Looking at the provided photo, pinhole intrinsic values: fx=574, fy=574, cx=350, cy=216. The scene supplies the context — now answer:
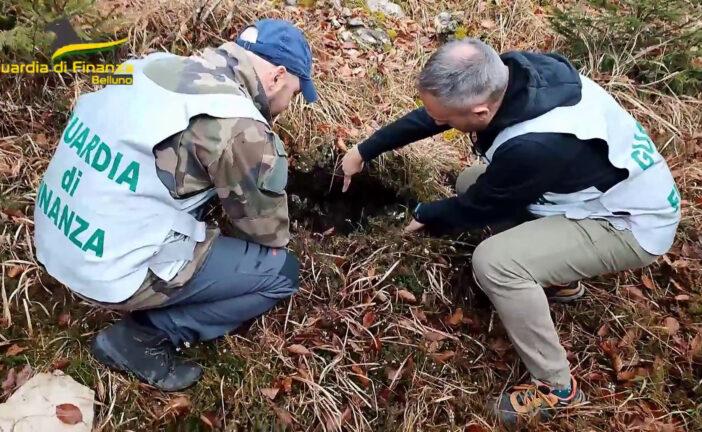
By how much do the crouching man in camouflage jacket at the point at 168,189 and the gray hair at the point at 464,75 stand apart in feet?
2.20

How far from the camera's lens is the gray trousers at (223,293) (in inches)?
112

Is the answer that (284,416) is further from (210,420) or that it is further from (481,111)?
(481,111)

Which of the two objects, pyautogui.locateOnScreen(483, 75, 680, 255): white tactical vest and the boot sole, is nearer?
pyautogui.locateOnScreen(483, 75, 680, 255): white tactical vest

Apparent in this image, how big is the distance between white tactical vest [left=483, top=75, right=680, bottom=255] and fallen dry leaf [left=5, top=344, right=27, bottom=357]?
2556 mm

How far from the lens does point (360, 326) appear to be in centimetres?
325

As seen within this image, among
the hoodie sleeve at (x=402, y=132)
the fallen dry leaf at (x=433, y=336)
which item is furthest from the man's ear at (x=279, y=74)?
the fallen dry leaf at (x=433, y=336)

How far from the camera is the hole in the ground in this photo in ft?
13.4


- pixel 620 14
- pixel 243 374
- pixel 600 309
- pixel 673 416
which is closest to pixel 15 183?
pixel 243 374

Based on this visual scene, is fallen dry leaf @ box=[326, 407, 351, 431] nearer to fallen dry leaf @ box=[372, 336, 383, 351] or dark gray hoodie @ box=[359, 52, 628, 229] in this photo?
fallen dry leaf @ box=[372, 336, 383, 351]

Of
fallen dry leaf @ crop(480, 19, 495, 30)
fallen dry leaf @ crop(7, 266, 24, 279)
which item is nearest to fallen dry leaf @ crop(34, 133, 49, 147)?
fallen dry leaf @ crop(7, 266, 24, 279)

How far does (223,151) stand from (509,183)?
1322 millimetres

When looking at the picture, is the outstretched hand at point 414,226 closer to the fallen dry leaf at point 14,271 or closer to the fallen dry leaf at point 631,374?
the fallen dry leaf at point 631,374

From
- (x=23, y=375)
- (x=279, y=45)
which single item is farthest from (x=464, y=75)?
(x=23, y=375)

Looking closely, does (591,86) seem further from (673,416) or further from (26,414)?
(26,414)
